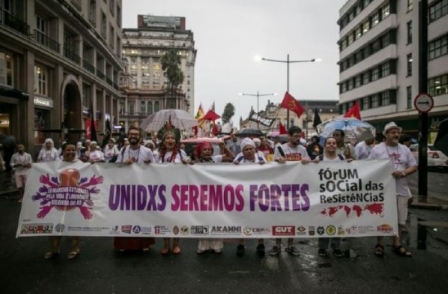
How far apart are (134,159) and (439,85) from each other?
3125cm

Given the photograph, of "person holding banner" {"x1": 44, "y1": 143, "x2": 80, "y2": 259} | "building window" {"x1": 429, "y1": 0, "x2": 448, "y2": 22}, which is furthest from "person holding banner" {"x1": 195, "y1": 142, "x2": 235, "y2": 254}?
"building window" {"x1": 429, "y1": 0, "x2": 448, "y2": 22}

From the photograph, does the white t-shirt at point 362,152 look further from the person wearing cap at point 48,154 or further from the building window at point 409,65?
the building window at point 409,65

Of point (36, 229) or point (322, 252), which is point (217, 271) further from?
point (36, 229)

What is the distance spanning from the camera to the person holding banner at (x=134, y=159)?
5.62m

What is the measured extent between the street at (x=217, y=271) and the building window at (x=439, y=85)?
27892 mm

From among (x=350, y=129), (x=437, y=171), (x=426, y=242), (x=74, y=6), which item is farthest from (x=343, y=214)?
(x=74, y=6)

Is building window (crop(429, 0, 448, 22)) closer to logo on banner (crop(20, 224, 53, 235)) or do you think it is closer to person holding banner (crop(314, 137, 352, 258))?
person holding banner (crop(314, 137, 352, 258))

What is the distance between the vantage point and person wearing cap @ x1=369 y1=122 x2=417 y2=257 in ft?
18.3

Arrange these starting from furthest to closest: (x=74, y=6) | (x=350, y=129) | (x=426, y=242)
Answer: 1. (x=74, y=6)
2. (x=350, y=129)
3. (x=426, y=242)

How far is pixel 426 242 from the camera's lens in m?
6.33

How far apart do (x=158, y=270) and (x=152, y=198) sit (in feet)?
3.55

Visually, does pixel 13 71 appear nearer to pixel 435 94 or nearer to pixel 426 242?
pixel 426 242

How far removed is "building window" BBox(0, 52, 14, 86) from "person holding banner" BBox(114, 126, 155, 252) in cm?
1796

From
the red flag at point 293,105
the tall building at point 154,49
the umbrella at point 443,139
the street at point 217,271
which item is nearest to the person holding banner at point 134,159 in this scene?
the street at point 217,271
